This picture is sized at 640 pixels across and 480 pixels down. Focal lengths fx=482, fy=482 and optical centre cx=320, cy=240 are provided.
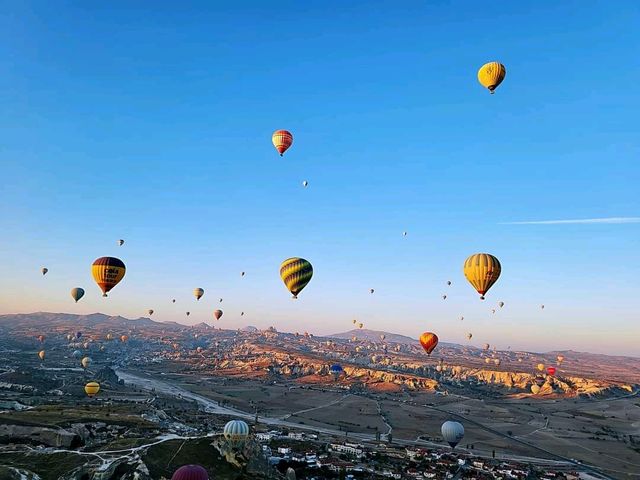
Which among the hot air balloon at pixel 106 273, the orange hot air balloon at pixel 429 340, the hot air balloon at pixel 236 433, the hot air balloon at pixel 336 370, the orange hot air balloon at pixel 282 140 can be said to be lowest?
the hot air balloon at pixel 336 370

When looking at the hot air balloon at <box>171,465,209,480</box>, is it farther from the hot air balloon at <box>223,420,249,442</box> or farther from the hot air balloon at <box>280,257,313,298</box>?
the hot air balloon at <box>280,257,313,298</box>

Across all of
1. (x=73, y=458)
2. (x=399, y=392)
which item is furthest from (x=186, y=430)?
(x=399, y=392)

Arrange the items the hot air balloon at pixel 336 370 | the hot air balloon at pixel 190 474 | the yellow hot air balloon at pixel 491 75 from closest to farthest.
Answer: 1. the hot air balloon at pixel 190 474
2. the yellow hot air balloon at pixel 491 75
3. the hot air balloon at pixel 336 370

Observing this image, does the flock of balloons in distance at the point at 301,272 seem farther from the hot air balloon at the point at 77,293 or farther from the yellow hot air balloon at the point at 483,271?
the hot air balloon at the point at 77,293

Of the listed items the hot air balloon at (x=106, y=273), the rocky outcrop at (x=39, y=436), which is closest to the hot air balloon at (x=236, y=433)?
the rocky outcrop at (x=39, y=436)

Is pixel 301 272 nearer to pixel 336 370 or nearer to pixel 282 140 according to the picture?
pixel 282 140
